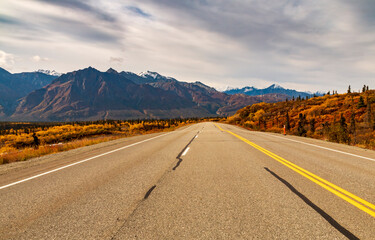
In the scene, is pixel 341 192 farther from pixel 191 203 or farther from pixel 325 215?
pixel 191 203

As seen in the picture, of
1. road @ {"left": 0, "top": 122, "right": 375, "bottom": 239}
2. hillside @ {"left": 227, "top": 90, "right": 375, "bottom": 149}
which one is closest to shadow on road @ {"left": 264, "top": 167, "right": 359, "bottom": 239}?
road @ {"left": 0, "top": 122, "right": 375, "bottom": 239}

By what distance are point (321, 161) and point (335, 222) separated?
516 centimetres

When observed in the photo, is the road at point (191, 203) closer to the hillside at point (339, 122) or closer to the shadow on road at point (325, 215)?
the shadow on road at point (325, 215)

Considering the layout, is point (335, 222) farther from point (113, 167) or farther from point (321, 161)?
point (113, 167)

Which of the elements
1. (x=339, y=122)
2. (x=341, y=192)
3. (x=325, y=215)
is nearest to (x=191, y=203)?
(x=325, y=215)

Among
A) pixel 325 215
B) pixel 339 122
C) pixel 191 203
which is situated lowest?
pixel 191 203

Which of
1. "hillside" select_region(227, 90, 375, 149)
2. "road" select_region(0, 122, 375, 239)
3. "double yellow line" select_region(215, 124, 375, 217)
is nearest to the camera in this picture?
"road" select_region(0, 122, 375, 239)

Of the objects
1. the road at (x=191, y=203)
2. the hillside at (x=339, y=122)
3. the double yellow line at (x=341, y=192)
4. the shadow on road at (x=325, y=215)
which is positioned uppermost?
the hillside at (x=339, y=122)

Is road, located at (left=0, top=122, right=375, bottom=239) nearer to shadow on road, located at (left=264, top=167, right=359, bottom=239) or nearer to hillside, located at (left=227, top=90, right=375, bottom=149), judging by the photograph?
shadow on road, located at (left=264, top=167, right=359, bottom=239)

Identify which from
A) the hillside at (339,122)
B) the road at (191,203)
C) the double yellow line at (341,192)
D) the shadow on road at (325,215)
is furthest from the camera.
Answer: the hillside at (339,122)

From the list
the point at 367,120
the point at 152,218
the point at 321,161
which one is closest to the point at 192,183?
the point at 152,218

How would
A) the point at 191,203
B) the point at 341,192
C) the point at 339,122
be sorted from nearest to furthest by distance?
the point at 191,203, the point at 341,192, the point at 339,122

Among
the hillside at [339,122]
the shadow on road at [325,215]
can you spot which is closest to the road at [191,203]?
the shadow on road at [325,215]

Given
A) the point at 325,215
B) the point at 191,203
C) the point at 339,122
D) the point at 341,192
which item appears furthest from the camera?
the point at 339,122
